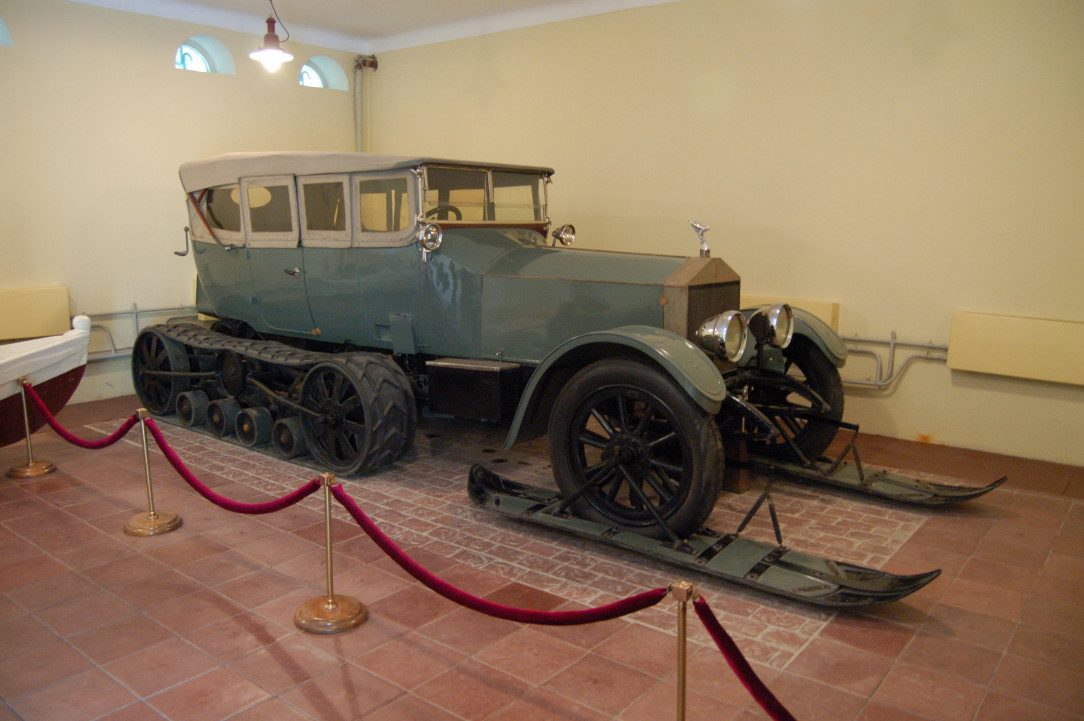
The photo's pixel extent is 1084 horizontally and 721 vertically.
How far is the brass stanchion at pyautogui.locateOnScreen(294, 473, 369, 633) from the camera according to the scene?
3336mm

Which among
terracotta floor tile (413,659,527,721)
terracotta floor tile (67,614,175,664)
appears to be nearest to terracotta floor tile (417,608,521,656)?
terracotta floor tile (413,659,527,721)

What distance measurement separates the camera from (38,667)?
3.08 meters

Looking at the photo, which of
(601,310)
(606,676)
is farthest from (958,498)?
(606,676)

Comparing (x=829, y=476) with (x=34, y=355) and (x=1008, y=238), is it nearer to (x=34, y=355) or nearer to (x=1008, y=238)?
(x=1008, y=238)

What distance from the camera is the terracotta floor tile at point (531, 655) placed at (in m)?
3.04

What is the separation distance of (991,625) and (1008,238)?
3.38m

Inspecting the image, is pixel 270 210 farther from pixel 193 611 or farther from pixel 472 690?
pixel 472 690

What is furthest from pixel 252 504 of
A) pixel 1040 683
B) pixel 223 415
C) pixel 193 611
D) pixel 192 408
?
pixel 1040 683

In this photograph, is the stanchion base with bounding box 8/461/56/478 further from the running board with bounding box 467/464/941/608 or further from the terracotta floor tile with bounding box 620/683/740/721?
the terracotta floor tile with bounding box 620/683/740/721

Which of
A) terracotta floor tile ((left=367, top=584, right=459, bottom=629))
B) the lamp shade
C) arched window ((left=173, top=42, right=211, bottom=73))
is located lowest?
terracotta floor tile ((left=367, top=584, right=459, bottom=629))

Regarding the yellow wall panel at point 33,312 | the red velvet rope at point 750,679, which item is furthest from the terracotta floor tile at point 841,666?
the yellow wall panel at point 33,312

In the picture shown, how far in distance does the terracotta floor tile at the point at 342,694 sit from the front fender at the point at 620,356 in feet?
5.70

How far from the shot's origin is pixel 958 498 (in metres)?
4.69

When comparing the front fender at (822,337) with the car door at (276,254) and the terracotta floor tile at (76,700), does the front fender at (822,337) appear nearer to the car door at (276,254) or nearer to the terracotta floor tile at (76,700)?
the car door at (276,254)
